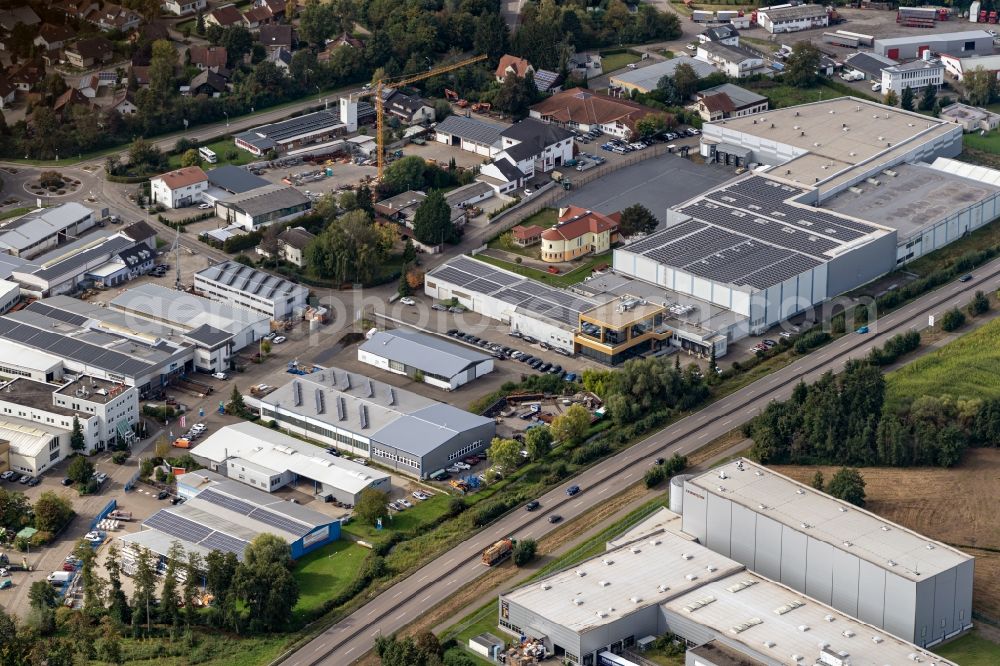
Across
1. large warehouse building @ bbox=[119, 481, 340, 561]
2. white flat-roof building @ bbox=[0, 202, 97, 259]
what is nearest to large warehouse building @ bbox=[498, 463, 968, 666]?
large warehouse building @ bbox=[119, 481, 340, 561]

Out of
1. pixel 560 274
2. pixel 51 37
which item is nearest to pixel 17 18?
pixel 51 37

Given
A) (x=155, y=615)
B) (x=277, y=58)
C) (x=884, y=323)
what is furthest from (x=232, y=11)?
(x=155, y=615)

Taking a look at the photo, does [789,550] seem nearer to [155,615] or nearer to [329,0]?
[155,615]

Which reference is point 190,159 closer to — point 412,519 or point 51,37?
point 51,37

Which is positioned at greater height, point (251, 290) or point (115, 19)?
point (115, 19)

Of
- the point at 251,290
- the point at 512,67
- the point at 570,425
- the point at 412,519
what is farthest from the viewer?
the point at 512,67

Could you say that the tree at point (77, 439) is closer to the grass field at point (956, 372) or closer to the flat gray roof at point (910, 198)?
the grass field at point (956, 372)

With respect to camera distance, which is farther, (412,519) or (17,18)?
(17,18)

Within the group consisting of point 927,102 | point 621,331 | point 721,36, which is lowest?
point 621,331
